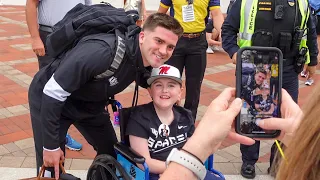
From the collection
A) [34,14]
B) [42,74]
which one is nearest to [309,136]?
[42,74]

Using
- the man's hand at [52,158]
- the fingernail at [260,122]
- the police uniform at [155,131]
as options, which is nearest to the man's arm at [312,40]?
the police uniform at [155,131]

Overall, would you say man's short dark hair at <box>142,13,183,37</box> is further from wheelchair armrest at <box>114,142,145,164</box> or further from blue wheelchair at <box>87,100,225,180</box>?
wheelchair armrest at <box>114,142,145,164</box>

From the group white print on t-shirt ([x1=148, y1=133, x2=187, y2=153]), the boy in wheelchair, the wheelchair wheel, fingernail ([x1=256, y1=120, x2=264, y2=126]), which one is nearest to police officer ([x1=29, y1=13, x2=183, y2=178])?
the boy in wheelchair

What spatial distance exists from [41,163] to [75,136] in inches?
62.4

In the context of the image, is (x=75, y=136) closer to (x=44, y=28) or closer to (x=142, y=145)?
(x=44, y=28)

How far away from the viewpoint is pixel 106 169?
8.20ft

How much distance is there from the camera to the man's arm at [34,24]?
3.36 meters

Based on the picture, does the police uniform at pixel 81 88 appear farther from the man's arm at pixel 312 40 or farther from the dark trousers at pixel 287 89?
the man's arm at pixel 312 40

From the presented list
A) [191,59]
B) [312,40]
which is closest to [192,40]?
[191,59]

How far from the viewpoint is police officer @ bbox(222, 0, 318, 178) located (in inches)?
121

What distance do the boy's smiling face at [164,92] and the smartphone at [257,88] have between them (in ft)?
→ 3.29

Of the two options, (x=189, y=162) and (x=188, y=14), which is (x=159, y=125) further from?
(x=188, y=14)

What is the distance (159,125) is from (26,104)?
2895 millimetres

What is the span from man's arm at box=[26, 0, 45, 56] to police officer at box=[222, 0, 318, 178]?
161cm
